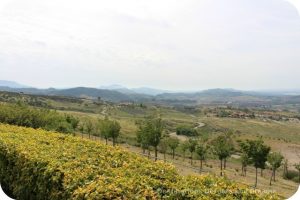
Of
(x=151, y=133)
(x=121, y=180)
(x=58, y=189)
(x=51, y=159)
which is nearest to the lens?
(x=121, y=180)

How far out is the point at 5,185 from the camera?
466 inches

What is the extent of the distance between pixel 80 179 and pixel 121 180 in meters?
0.98

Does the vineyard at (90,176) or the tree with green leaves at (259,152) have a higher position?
the vineyard at (90,176)

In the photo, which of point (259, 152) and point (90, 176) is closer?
point (90, 176)

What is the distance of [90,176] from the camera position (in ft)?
26.5

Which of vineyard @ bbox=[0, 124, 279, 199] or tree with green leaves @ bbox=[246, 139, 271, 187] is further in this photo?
tree with green leaves @ bbox=[246, 139, 271, 187]

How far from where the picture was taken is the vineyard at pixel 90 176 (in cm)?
695

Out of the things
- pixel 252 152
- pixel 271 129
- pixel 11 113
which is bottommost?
pixel 271 129

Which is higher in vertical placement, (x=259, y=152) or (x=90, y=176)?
(x=90, y=176)

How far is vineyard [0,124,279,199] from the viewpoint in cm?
695

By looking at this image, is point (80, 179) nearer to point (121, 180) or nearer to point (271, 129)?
point (121, 180)

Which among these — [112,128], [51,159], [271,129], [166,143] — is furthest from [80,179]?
[271,129]

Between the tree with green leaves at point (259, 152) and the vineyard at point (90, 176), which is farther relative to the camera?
the tree with green leaves at point (259, 152)

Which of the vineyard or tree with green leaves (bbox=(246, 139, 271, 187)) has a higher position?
the vineyard
